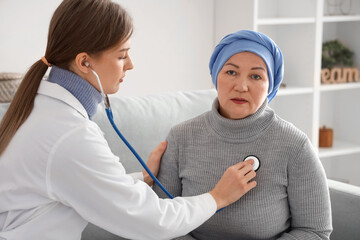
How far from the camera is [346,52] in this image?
3518 mm

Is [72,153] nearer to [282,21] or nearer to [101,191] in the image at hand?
[101,191]

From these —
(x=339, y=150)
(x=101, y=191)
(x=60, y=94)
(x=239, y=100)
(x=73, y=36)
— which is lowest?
(x=339, y=150)

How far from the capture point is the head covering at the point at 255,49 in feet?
5.13

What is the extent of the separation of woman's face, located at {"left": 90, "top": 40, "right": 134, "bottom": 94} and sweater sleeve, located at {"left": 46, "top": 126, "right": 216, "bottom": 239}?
0.14 meters

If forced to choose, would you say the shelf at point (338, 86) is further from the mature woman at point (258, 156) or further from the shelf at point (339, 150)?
the mature woman at point (258, 156)

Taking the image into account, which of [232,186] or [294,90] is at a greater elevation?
[232,186]

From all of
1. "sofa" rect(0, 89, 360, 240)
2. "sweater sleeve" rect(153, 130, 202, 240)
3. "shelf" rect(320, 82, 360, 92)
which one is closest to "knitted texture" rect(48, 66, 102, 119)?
"sweater sleeve" rect(153, 130, 202, 240)

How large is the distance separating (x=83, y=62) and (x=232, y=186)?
0.55 meters

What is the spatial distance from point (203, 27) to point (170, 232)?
2005 millimetres

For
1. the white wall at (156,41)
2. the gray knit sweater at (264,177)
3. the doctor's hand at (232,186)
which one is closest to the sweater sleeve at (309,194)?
the gray knit sweater at (264,177)

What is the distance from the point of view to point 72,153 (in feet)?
4.05

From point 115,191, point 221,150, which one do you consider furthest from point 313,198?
point 115,191

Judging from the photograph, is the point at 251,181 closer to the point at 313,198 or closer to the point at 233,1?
the point at 313,198

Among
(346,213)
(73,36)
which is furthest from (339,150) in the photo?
(73,36)
